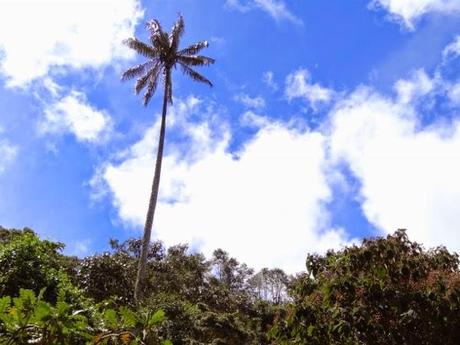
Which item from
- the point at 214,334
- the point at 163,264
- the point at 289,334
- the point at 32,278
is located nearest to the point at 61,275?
the point at 32,278

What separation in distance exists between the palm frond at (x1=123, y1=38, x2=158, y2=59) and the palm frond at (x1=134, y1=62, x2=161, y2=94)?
591mm

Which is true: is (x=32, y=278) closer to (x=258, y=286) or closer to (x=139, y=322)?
(x=139, y=322)

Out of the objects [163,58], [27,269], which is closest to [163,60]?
[163,58]

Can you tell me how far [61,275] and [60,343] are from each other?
6981mm

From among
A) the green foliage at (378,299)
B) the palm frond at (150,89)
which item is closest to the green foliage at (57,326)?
the green foliage at (378,299)

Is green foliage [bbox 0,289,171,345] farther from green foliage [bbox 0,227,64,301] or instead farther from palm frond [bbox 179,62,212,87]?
palm frond [bbox 179,62,212,87]

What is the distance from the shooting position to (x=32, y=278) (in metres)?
8.08

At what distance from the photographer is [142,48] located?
27297 millimetres

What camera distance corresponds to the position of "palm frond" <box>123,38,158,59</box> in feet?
89.4

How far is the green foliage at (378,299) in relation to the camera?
8.29 m

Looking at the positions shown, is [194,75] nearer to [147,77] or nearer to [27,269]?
[147,77]

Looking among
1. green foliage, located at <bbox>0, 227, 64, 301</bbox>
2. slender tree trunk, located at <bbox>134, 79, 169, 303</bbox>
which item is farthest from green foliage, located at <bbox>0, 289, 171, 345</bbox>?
slender tree trunk, located at <bbox>134, 79, 169, 303</bbox>

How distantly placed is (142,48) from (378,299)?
70.5ft

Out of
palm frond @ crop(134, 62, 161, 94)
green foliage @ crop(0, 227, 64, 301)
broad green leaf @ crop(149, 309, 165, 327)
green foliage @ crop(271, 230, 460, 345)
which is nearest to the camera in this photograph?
broad green leaf @ crop(149, 309, 165, 327)
